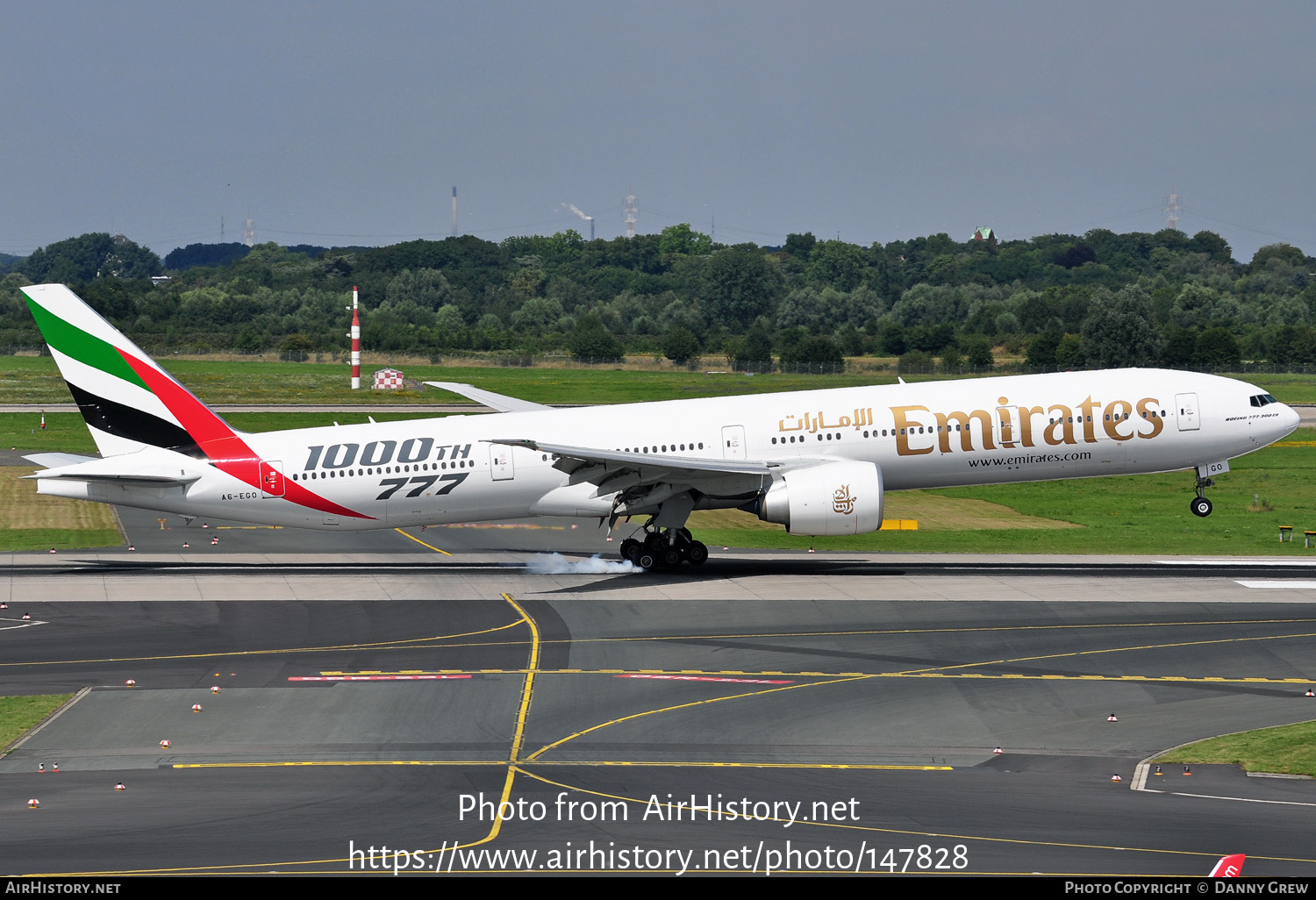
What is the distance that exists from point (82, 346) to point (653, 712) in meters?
24.7

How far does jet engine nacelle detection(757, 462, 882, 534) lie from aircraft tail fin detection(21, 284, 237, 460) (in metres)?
17.6

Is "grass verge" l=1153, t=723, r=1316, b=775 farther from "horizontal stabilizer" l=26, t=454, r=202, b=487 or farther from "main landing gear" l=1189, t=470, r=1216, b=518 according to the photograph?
"horizontal stabilizer" l=26, t=454, r=202, b=487

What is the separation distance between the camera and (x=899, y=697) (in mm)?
27156

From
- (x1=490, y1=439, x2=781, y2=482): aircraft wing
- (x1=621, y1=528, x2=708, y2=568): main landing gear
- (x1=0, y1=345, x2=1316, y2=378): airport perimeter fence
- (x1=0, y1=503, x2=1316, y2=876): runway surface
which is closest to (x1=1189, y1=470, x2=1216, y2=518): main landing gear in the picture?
(x1=0, y1=503, x2=1316, y2=876): runway surface

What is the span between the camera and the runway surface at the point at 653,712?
18.7 metres

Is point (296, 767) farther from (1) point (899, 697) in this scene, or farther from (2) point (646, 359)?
(2) point (646, 359)

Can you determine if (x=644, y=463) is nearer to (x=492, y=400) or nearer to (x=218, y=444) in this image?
(x=218, y=444)

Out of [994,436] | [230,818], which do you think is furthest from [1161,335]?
[230,818]

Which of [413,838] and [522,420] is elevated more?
[522,420]

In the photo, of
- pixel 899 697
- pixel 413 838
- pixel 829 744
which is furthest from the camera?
pixel 899 697

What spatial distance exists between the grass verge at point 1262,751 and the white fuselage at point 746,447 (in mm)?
17197

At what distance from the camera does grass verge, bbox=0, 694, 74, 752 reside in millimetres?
24438

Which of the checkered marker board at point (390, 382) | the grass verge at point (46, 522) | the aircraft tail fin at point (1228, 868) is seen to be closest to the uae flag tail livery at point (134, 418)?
the grass verge at point (46, 522)

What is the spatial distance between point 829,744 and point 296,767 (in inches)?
374
